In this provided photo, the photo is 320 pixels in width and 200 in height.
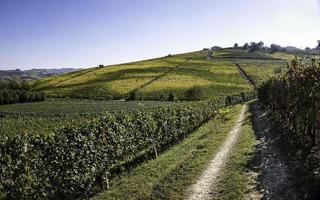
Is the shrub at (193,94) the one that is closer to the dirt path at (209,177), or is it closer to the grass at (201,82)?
the grass at (201,82)

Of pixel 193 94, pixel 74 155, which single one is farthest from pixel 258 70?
pixel 74 155

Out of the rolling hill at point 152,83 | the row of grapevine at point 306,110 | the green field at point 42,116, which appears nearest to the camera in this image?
the row of grapevine at point 306,110

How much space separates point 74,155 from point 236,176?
8.03m

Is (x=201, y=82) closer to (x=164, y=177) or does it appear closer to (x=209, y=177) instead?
(x=164, y=177)

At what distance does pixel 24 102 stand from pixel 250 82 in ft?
199

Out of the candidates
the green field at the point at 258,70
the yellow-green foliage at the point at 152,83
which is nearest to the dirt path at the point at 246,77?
the green field at the point at 258,70

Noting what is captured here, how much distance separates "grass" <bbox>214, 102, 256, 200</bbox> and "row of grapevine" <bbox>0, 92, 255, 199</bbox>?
21.4ft

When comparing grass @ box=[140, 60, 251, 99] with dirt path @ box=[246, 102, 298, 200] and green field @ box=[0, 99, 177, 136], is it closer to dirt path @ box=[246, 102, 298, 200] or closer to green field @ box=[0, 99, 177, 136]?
green field @ box=[0, 99, 177, 136]

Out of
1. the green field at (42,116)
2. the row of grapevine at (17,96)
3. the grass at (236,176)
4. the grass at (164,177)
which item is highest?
the row of grapevine at (17,96)

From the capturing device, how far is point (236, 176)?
2009 centimetres

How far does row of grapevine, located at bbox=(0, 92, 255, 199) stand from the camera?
17078 mm

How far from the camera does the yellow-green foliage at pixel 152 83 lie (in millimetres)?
80938

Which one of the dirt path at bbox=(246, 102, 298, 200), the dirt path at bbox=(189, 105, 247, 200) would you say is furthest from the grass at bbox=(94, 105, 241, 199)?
the dirt path at bbox=(246, 102, 298, 200)

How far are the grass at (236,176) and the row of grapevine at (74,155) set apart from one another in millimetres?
6520
